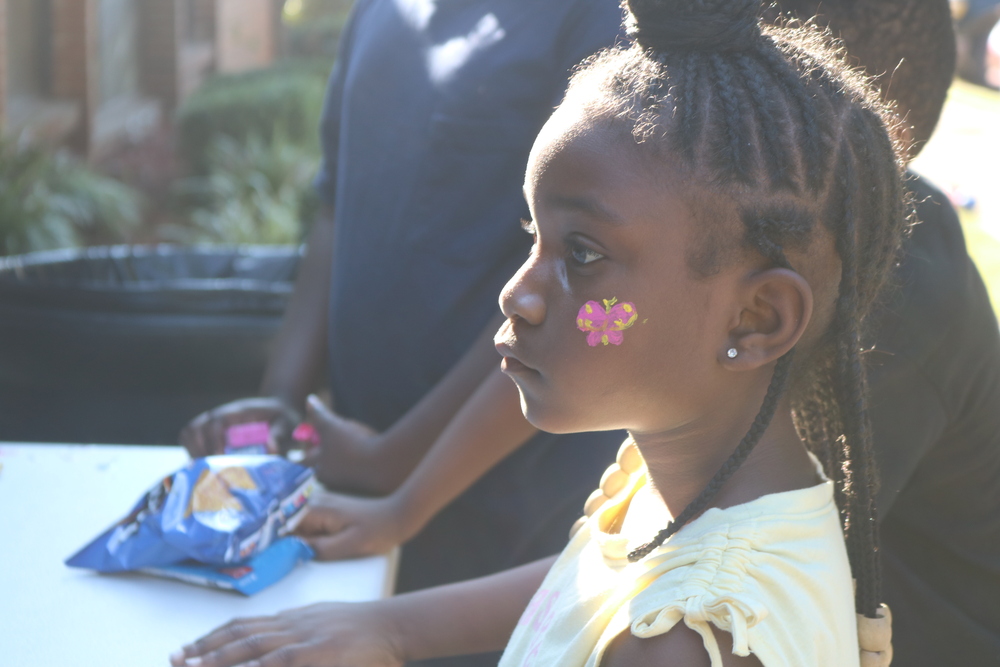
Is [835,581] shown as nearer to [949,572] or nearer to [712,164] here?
[712,164]

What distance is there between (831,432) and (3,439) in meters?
2.60

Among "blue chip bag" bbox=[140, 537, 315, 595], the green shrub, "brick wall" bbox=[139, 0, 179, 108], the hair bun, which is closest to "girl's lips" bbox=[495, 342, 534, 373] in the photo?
the hair bun

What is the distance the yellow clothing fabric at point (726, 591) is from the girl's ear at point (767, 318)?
17cm

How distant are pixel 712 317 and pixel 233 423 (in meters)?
1.24

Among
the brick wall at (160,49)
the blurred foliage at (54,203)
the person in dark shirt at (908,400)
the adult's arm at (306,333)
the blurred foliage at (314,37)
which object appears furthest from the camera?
the blurred foliage at (314,37)

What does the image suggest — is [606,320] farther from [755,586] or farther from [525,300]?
[755,586]

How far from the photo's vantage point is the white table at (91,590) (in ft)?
4.61

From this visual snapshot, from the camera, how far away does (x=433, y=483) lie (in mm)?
1735

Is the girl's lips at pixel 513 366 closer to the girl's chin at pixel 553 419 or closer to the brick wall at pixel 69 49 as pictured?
the girl's chin at pixel 553 419

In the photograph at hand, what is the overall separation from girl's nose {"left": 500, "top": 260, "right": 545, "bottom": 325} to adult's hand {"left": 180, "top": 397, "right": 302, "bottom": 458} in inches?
41.6

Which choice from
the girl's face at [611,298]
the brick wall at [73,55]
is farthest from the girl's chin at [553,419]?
the brick wall at [73,55]

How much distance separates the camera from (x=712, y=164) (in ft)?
3.54

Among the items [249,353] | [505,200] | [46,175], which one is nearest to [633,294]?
[505,200]

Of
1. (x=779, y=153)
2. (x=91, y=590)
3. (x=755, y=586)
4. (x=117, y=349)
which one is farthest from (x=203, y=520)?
(x=117, y=349)
